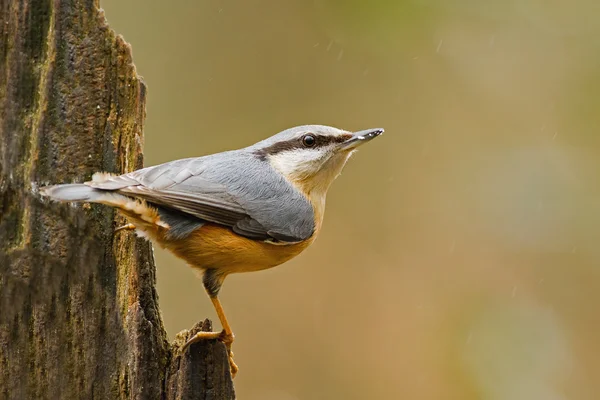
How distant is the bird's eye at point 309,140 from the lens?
3.81 meters

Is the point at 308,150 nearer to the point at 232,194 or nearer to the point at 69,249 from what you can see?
the point at 232,194

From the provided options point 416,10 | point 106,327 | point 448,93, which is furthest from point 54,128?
point 448,93

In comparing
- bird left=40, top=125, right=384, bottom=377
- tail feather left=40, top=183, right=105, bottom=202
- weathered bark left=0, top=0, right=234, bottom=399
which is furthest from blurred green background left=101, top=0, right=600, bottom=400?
tail feather left=40, top=183, right=105, bottom=202

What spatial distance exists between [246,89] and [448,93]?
166 cm

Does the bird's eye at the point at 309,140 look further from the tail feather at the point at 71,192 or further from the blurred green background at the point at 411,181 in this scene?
the blurred green background at the point at 411,181

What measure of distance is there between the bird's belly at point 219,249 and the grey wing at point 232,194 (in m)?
0.04

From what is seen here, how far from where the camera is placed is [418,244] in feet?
19.0

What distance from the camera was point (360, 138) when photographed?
12.3 ft

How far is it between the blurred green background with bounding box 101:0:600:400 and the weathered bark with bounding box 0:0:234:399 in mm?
2448

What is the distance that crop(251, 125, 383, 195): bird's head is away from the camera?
12.4ft

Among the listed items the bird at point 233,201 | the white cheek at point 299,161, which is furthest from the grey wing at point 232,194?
the white cheek at point 299,161

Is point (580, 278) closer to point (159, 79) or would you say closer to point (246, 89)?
point (246, 89)

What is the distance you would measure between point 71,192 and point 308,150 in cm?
150

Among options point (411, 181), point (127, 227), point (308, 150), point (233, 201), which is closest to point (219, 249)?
point (233, 201)
